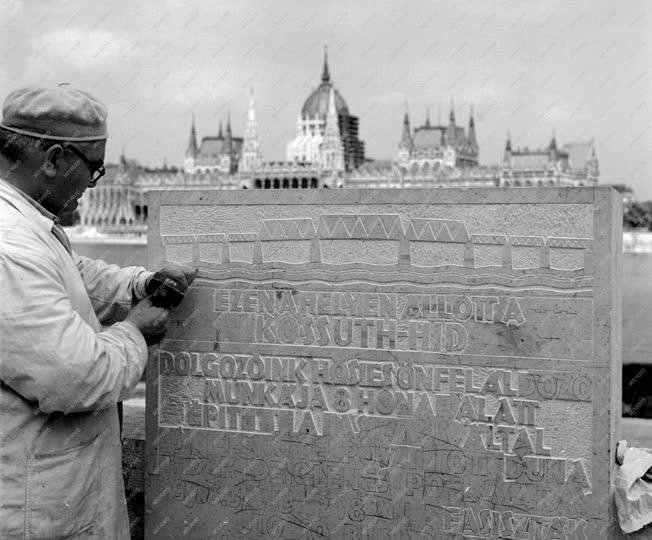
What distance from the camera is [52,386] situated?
2.25 metres

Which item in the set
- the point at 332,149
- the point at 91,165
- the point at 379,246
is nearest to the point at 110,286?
the point at 91,165

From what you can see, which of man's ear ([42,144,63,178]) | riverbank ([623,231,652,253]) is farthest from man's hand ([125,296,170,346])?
riverbank ([623,231,652,253])

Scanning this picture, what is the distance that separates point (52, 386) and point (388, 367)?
1355mm

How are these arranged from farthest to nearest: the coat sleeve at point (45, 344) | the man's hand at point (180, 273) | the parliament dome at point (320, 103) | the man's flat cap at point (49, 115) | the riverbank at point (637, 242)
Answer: the parliament dome at point (320, 103), the riverbank at point (637, 242), the man's hand at point (180, 273), the man's flat cap at point (49, 115), the coat sleeve at point (45, 344)

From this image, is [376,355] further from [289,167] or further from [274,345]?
[289,167]

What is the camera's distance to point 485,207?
10.3ft

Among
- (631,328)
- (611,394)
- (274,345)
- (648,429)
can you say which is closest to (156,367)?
(274,345)

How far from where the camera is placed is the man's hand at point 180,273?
305cm

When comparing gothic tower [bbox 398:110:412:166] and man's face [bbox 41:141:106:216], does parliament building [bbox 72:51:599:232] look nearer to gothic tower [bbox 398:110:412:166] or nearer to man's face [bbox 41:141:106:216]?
gothic tower [bbox 398:110:412:166]

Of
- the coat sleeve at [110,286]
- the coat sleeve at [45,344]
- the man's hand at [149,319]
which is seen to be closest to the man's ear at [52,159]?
the coat sleeve at [45,344]

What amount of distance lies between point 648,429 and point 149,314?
2820 millimetres

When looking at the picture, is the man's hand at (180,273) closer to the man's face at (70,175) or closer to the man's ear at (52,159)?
the man's face at (70,175)

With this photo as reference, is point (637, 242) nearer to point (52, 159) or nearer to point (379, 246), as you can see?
point (379, 246)

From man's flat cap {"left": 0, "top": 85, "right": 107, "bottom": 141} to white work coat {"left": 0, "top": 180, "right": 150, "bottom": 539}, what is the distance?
0.56ft
